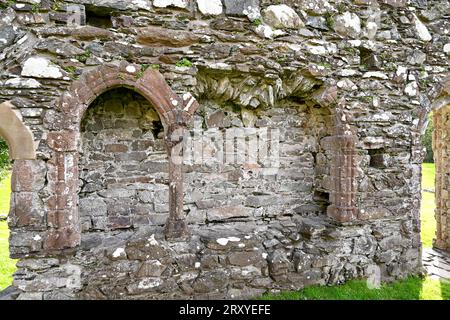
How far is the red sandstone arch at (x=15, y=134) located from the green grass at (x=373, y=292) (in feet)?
10.9

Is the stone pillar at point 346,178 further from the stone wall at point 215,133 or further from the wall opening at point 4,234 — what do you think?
the wall opening at point 4,234

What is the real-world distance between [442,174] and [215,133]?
478cm

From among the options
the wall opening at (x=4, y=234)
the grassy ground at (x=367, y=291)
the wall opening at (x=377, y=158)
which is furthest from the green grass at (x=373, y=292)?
the wall opening at (x=4, y=234)

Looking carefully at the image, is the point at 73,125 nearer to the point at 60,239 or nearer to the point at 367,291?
the point at 60,239

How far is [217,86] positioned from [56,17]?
1978mm

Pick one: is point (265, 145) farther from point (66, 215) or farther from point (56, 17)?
point (56, 17)

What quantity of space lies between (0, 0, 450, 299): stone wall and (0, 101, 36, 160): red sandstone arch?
9 cm

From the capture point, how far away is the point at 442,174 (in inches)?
230

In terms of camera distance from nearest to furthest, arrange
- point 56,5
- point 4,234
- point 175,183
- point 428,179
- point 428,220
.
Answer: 1. point 56,5
2. point 175,183
3. point 4,234
4. point 428,220
5. point 428,179

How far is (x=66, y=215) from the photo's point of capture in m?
3.23

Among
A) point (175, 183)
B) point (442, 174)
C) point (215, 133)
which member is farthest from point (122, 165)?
point (442, 174)

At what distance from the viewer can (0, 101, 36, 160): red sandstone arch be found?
121 inches

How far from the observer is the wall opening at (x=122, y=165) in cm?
383
